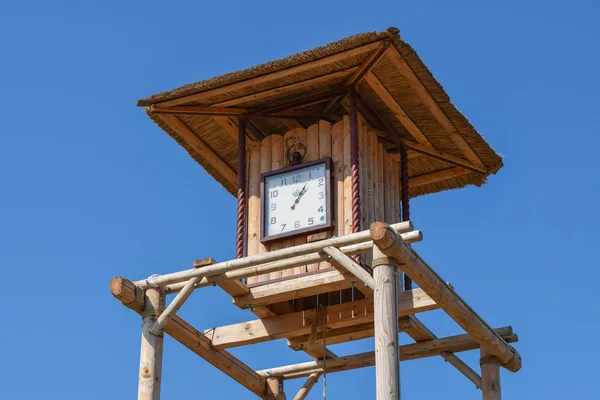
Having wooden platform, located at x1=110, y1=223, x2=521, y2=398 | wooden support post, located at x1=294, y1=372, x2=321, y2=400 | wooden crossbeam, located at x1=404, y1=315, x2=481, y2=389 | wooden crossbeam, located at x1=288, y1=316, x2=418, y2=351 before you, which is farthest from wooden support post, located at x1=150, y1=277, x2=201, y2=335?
wooden support post, located at x1=294, y1=372, x2=321, y2=400

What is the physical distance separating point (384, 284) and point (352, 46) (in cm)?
275

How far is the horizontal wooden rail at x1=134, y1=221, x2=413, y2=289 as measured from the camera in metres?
15.0

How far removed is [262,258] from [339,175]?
1.54 m

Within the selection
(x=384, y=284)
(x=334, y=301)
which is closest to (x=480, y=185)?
(x=334, y=301)

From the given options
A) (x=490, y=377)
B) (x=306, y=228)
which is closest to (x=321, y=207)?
(x=306, y=228)

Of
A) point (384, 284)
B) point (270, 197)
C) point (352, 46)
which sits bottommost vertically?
point (384, 284)

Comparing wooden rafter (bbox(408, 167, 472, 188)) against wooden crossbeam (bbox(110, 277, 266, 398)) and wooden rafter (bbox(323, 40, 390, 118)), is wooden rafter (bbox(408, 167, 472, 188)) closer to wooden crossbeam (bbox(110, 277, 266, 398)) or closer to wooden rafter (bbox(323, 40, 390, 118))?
wooden rafter (bbox(323, 40, 390, 118))

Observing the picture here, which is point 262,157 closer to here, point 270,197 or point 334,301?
point 270,197

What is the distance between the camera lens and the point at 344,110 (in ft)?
56.5

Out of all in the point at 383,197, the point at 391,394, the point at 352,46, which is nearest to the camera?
the point at 391,394

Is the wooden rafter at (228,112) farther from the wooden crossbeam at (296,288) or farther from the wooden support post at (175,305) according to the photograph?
the wooden support post at (175,305)

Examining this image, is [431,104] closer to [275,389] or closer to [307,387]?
[307,387]

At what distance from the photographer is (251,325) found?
1672 cm

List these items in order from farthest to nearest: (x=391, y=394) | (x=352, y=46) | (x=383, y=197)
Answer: (x=383, y=197)
(x=352, y=46)
(x=391, y=394)
